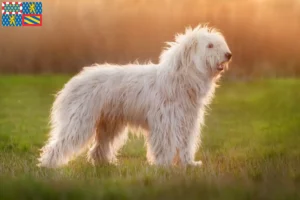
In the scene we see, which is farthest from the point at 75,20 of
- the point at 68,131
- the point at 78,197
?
the point at 78,197

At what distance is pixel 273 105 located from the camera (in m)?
6.53

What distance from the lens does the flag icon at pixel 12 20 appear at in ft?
17.5

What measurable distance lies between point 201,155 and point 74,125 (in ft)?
4.71

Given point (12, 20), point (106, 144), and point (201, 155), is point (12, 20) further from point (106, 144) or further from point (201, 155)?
point (201, 155)

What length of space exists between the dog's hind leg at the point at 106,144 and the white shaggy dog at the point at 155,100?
27 centimetres

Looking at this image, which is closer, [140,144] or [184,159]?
[184,159]

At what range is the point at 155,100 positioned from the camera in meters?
5.27

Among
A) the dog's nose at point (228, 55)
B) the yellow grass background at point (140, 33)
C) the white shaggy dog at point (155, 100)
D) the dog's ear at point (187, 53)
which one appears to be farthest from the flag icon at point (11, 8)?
the dog's nose at point (228, 55)

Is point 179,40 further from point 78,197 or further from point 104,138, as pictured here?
point 78,197

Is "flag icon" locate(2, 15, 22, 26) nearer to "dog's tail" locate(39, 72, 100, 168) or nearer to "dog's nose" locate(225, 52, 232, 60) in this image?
"dog's tail" locate(39, 72, 100, 168)

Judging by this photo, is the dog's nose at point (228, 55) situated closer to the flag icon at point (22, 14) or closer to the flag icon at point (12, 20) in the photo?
the flag icon at point (22, 14)

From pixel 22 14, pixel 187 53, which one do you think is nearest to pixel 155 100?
pixel 187 53

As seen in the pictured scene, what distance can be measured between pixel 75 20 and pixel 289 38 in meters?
2.07

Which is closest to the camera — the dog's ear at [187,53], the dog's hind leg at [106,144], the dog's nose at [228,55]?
the dog's nose at [228,55]
